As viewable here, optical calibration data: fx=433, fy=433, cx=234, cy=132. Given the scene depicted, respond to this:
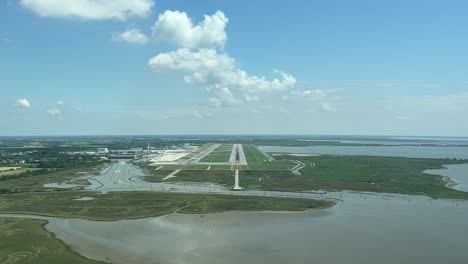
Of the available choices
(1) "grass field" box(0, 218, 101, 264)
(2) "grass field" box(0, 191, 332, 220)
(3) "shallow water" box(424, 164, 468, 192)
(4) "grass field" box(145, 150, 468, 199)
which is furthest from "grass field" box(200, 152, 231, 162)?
(1) "grass field" box(0, 218, 101, 264)

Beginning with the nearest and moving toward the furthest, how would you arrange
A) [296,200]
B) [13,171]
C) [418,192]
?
[296,200] < [418,192] < [13,171]

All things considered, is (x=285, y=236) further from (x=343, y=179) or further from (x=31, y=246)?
(x=343, y=179)

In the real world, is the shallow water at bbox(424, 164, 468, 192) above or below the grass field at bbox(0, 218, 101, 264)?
above

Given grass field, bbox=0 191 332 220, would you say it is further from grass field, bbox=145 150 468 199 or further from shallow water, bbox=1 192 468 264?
grass field, bbox=145 150 468 199

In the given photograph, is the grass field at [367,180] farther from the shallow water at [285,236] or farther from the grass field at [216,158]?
the grass field at [216,158]

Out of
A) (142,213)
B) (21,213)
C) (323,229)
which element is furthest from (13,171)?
(323,229)

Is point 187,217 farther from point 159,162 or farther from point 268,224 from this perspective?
point 159,162

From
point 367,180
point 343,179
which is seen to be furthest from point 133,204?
point 367,180
